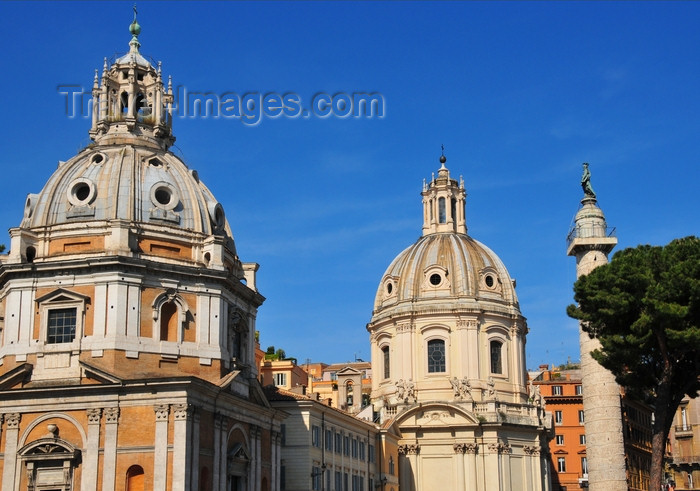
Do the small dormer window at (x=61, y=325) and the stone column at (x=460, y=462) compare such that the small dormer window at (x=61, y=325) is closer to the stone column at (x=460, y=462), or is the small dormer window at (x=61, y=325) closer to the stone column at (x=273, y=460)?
the stone column at (x=273, y=460)

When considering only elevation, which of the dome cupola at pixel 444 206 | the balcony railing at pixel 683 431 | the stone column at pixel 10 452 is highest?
the dome cupola at pixel 444 206

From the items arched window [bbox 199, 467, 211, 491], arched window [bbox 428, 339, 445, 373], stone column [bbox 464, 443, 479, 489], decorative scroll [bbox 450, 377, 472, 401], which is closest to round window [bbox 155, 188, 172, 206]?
arched window [bbox 199, 467, 211, 491]

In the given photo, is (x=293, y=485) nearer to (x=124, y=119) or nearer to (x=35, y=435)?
(x=35, y=435)

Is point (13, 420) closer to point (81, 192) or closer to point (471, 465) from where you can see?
point (81, 192)

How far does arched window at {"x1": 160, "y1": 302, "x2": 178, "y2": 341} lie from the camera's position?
50.0 meters

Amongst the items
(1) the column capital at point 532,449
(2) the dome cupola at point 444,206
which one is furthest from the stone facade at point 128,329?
(2) the dome cupola at point 444,206

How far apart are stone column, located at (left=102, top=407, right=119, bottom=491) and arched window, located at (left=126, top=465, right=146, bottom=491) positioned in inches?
23.5

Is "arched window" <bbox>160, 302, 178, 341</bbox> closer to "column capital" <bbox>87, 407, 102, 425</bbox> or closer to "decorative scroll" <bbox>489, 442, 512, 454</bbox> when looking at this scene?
"column capital" <bbox>87, 407, 102, 425</bbox>

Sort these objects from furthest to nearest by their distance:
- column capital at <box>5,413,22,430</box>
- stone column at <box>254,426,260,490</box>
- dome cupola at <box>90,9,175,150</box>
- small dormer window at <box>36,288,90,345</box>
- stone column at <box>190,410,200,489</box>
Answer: dome cupola at <box>90,9,175,150</box>, stone column at <box>254,426,260,490</box>, small dormer window at <box>36,288,90,345</box>, column capital at <box>5,413,22,430</box>, stone column at <box>190,410,200,489</box>

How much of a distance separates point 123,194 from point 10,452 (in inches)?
497

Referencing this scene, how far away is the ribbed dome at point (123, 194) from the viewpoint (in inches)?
2032

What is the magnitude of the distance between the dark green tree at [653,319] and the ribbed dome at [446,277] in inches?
1429

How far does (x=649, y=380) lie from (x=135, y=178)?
2474cm

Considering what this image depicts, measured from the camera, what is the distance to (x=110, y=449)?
150 feet
